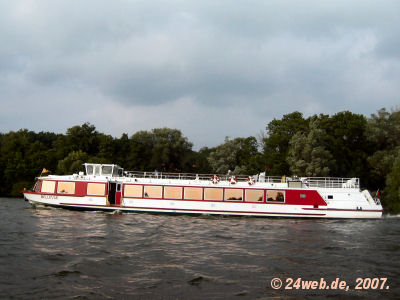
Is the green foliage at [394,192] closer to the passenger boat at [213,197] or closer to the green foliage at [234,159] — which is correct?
the passenger boat at [213,197]

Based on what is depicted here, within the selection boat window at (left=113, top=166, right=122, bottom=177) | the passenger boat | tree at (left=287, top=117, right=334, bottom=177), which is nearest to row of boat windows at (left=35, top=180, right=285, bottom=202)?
the passenger boat

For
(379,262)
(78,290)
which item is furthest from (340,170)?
(78,290)

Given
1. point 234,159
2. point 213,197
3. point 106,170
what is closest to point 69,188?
point 106,170

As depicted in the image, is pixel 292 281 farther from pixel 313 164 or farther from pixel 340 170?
pixel 340 170

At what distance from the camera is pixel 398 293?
1104 centimetres

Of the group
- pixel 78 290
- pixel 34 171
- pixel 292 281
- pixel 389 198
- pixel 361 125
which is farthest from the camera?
pixel 34 171

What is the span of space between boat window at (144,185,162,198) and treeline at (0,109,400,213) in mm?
25677

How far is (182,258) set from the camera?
14977 millimetres

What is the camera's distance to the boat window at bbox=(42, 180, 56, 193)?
31.8 m

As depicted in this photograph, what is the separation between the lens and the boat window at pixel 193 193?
31.2 m

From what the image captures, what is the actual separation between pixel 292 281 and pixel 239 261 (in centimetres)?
301

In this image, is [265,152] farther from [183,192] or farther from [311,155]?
[183,192]

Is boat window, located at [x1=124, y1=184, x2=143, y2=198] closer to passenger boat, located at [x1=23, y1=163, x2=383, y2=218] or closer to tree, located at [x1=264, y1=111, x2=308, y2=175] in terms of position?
passenger boat, located at [x1=23, y1=163, x2=383, y2=218]

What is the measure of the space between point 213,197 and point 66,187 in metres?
12.7
